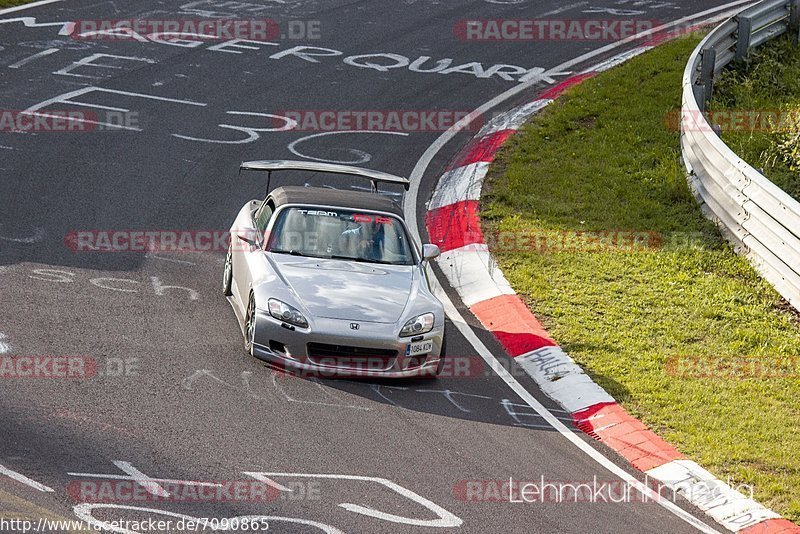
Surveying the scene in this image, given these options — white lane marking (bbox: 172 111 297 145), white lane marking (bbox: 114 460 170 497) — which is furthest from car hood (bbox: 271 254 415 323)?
white lane marking (bbox: 172 111 297 145)

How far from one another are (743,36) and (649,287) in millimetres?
7678

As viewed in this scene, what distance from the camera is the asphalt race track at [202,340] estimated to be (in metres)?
7.85

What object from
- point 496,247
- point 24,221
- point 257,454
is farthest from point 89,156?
point 257,454

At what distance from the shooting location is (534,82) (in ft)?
64.4

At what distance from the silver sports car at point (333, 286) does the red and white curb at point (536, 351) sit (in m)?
1.18

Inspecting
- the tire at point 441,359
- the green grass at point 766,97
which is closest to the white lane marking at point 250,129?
the green grass at point 766,97

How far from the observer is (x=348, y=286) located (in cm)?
1024

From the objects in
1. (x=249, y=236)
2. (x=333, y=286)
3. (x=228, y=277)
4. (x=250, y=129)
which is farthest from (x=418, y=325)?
(x=250, y=129)

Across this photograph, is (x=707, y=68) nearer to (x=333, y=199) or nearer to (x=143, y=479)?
(x=333, y=199)

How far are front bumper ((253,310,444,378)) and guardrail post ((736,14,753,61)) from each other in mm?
10588

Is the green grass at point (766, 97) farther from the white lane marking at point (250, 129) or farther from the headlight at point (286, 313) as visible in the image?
the headlight at point (286, 313)

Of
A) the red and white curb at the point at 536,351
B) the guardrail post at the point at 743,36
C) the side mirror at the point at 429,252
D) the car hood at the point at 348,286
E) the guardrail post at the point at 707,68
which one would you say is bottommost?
the red and white curb at the point at 536,351

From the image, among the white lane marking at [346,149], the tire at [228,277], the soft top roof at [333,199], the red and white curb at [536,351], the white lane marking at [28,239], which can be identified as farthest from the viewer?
the white lane marking at [346,149]

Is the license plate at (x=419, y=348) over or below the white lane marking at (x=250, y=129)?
below
